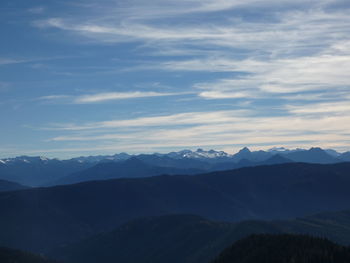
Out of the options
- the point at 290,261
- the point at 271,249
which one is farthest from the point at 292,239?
the point at 290,261

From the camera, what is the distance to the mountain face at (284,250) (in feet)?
473

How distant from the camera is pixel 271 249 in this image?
6575 inches

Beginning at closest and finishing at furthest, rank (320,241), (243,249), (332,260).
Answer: (332,260), (320,241), (243,249)

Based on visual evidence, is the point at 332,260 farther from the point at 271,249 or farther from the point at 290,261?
the point at 271,249

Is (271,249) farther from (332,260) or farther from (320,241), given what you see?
(332,260)

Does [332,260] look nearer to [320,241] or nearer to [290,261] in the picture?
[290,261]

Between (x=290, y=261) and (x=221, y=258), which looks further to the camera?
(x=221, y=258)

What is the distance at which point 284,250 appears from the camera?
162 meters

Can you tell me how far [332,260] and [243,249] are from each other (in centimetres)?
4802

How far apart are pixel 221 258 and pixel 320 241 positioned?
1570 inches

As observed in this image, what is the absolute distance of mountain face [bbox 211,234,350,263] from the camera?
144 metres

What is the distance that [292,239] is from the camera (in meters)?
171

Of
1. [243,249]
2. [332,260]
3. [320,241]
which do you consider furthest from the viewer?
[243,249]

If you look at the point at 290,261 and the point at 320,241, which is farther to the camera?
the point at 320,241
